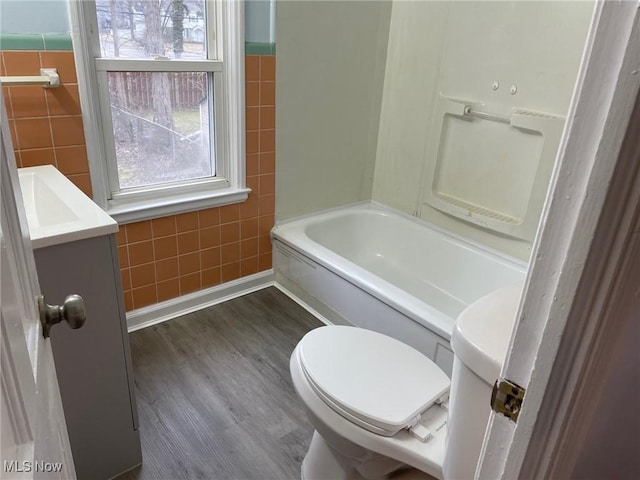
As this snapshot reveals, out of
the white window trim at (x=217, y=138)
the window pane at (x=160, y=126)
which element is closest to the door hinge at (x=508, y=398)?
the white window trim at (x=217, y=138)

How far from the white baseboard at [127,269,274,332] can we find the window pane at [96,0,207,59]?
1.16 meters

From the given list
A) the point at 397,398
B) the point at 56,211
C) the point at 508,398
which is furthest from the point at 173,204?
the point at 508,398

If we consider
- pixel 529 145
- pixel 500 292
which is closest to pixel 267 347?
pixel 500 292

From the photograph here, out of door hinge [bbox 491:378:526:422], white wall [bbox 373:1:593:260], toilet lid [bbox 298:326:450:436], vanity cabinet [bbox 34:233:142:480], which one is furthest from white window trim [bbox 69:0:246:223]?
door hinge [bbox 491:378:526:422]

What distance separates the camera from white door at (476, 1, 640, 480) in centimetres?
44

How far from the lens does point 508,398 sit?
62cm

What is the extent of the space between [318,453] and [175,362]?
859 millimetres

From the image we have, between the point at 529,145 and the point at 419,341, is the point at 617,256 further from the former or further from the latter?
the point at 529,145

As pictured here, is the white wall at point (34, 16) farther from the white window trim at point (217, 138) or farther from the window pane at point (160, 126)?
the window pane at point (160, 126)

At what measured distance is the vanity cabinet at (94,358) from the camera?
1.21 m

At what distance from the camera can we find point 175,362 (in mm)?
2045

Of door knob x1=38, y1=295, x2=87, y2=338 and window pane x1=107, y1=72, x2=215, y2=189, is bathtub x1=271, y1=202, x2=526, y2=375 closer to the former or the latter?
window pane x1=107, y1=72, x2=215, y2=189

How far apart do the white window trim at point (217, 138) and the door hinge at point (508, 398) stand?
1.79 m

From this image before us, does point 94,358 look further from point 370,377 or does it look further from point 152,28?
point 152,28
